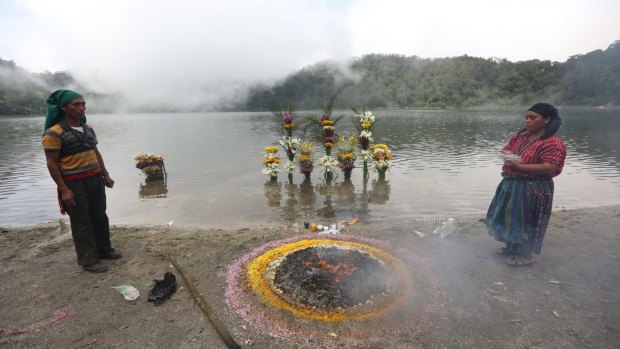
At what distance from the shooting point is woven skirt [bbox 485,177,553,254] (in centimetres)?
446

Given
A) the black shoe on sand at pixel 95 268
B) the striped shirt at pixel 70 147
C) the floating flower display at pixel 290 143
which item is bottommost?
the black shoe on sand at pixel 95 268

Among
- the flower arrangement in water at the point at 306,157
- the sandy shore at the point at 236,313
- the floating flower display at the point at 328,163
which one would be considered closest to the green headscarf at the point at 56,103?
the sandy shore at the point at 236,313

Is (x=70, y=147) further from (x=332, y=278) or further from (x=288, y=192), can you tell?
(x=288, y=192)

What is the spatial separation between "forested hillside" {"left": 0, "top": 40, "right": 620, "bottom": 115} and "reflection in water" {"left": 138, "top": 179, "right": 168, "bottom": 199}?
2957 inches

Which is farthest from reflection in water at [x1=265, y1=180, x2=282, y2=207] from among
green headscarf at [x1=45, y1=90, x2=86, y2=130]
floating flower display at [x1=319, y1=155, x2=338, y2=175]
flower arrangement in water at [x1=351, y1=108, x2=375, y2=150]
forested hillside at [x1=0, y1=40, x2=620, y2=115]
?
forested hillside at [x1=0, y1=40, x2=620, y2=115]

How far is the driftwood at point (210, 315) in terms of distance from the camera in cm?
330

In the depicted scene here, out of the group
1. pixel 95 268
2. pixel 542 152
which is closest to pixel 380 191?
pixel 542 152

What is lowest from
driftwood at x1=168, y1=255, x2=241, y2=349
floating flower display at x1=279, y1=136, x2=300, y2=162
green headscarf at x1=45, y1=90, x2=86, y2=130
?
driftwood at x1=168, y1=255, x2=241, y2=349

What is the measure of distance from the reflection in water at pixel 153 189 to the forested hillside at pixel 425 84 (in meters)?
75.1

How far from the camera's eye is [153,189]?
1199 cm

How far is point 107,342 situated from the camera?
3.41m

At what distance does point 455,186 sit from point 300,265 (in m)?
9.02

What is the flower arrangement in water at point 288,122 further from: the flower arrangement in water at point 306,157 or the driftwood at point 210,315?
the driftwood at point 210,315

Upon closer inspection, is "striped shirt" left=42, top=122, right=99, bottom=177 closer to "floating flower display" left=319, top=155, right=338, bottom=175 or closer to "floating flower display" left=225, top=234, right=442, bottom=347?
"floating flower display" left=225, top=234, right=442, bottom=347
